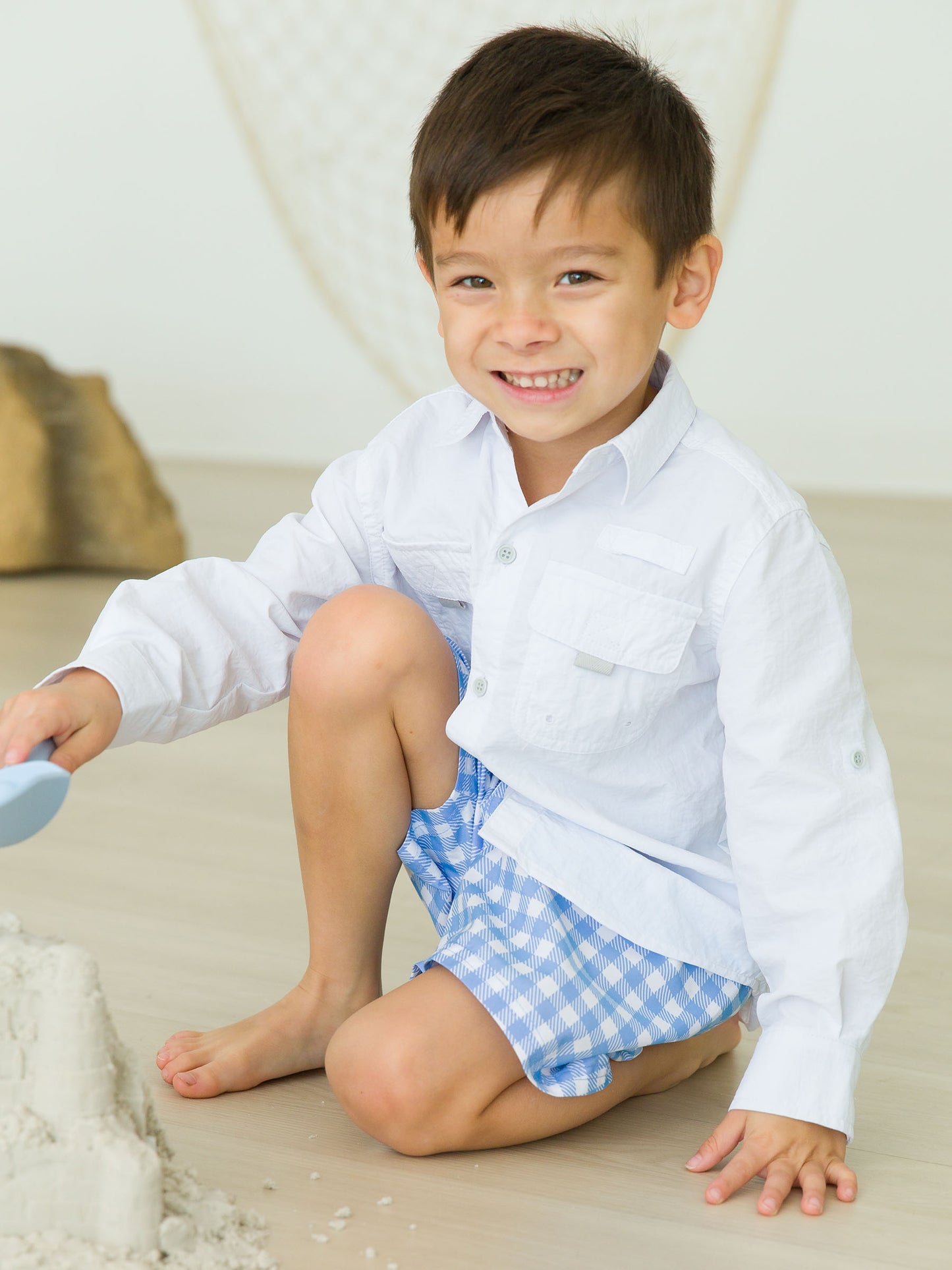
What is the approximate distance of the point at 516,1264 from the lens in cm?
67

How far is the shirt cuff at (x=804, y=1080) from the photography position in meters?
0.76

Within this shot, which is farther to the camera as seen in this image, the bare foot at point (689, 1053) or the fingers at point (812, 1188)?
the bare foot at point (689, 1053)

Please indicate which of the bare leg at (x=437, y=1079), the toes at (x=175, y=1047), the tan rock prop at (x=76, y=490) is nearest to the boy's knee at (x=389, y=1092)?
the bare leg at (x=437, y=1079)

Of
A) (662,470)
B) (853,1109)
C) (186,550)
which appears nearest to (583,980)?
(853,1109)

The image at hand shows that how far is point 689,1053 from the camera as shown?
2.86 feet

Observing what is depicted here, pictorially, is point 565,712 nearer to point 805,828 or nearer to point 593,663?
point 593,663

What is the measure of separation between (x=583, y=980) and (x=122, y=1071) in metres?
0.25

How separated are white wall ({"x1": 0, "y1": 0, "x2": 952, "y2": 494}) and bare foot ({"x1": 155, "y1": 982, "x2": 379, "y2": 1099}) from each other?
8.98 ft

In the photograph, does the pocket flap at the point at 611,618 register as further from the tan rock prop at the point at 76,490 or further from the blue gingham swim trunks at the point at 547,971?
the tan rock prop at the point at 76,490

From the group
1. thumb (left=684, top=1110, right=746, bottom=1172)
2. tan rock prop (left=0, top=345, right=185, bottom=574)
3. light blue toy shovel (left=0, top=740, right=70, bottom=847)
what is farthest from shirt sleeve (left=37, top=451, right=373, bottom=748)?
tan rock prop (left=0, top=345, right=185, bottom=574)

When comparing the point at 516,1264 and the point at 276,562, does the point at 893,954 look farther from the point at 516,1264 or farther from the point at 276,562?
the point at 276,562

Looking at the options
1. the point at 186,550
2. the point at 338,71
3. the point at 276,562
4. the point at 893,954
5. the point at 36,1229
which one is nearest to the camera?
the point at 36,1229

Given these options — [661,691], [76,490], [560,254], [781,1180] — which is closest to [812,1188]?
[781,1180]

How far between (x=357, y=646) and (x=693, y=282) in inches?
11.0
